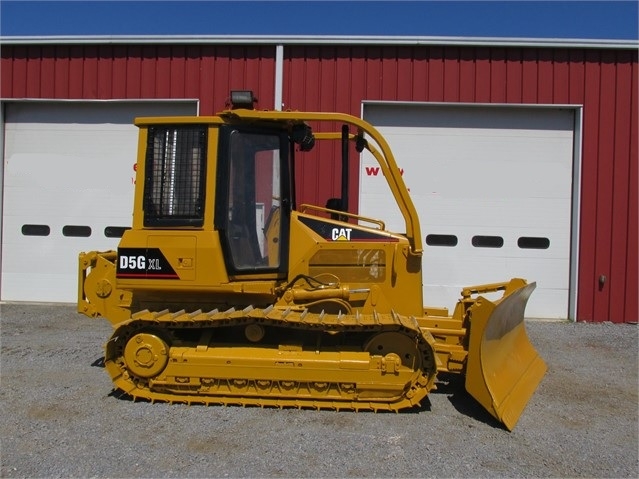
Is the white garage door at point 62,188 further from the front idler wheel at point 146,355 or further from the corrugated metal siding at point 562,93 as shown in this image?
the front idler wheel at point 146,355

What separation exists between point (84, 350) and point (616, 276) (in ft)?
26.3

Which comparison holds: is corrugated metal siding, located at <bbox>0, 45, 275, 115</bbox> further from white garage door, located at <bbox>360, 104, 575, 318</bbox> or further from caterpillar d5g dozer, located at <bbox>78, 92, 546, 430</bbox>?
caterpillar d5g dozer, located at <bbox>78, 92, 546, 430</bbox>

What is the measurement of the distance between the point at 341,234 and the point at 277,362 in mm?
1332

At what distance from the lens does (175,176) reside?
4.80 metres

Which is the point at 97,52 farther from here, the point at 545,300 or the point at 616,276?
the point at 616,276

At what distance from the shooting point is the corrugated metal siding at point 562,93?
355 inches

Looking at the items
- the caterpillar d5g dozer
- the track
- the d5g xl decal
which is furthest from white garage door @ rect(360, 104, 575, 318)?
the d5g xl decal

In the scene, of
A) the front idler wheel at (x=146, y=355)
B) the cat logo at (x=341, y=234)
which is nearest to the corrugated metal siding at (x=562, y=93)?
the cat logo at (x=341, y=234)

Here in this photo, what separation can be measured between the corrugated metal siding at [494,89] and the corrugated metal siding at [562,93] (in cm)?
2

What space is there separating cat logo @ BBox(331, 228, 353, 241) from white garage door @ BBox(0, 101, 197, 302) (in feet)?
18.4

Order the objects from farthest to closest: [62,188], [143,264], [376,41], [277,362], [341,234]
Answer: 1. [62,188]
2. [376,41]
3. [341,234]
4. [143,264]
5. [277,362]

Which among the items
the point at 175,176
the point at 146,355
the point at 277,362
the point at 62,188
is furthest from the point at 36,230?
the point at 277,362

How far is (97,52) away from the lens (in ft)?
31.2

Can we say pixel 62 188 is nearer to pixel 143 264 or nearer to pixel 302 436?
pixel 143 264
